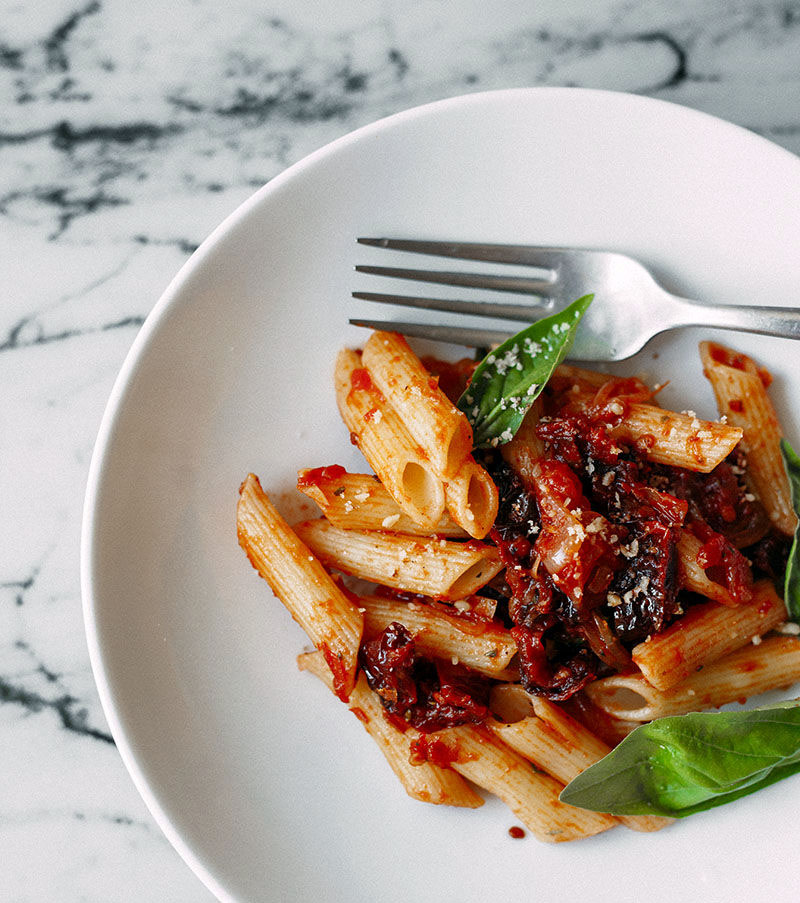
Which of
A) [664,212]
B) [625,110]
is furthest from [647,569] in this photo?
[625,110]

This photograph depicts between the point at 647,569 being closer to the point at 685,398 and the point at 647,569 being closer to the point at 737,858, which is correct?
the point at 685,398

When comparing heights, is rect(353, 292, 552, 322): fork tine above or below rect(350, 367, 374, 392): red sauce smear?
above

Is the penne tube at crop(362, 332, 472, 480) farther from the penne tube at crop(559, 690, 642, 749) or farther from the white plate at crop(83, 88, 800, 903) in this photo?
the penne tube at crop(559, 690, 642, 749)

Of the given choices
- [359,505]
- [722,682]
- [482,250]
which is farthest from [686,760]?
[482,250]

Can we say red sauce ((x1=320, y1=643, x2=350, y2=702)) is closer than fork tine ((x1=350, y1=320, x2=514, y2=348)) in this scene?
Yes

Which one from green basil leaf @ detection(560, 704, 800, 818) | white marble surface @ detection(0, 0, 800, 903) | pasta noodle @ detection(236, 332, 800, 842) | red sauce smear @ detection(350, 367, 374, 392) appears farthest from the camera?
white marble surface @ detection(0, 0, 800, 903)

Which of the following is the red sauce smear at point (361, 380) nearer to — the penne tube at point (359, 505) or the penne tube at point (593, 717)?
the penne tube at point (359, 505)

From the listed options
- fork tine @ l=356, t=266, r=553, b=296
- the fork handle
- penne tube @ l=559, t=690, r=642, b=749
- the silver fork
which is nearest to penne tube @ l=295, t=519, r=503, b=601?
penne tube @ l=559, t=690, r=642, b=749
